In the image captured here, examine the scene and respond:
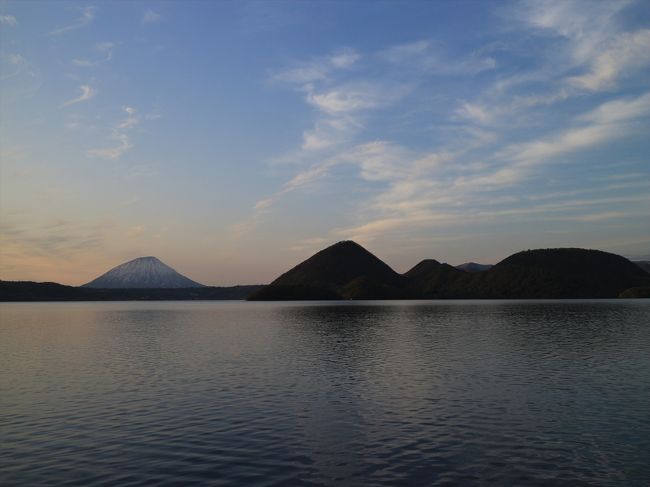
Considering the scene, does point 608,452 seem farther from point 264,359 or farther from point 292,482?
point 264,359

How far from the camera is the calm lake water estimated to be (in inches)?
906

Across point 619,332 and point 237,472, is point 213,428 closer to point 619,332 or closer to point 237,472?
point 237,472

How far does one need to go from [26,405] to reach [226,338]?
58056mm

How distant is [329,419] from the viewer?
108 feet

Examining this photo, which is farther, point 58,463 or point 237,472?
point 58,463

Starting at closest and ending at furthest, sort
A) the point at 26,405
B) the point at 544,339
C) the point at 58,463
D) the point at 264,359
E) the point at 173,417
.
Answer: the point at 58,463
the point at 173,417
the point at 26,405
the point at 264,359
the point at 544,339

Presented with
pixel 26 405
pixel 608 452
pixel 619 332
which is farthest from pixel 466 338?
pixel 26 405

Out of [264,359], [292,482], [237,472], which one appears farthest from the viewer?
[264,359]

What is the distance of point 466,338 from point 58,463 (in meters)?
74.4

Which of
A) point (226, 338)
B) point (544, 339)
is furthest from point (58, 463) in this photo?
point (544, 339)

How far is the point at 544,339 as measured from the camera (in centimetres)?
8444

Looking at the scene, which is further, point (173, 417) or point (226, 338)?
point (226, 338)

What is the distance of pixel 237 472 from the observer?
901 inches

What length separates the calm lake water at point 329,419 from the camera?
23.0 m
